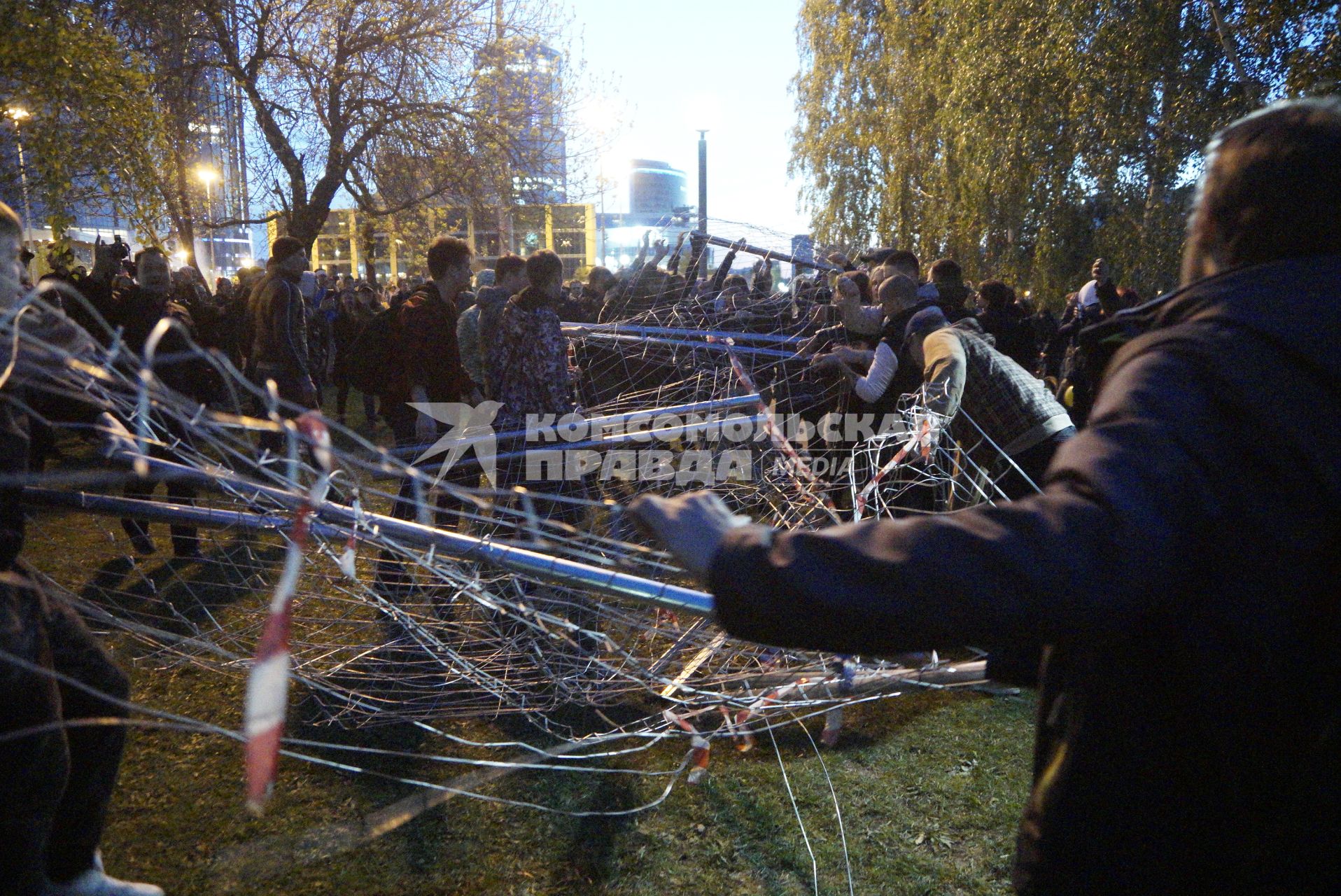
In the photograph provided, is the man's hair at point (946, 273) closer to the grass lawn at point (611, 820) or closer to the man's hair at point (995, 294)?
the man's hair at point (995, 294)

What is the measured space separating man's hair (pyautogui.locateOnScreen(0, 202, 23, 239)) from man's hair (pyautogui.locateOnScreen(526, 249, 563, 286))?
8.58 ft

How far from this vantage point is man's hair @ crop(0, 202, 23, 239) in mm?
2051

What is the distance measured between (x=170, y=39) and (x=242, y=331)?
812 cm

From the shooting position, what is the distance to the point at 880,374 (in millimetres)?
4820

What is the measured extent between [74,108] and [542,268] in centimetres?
516

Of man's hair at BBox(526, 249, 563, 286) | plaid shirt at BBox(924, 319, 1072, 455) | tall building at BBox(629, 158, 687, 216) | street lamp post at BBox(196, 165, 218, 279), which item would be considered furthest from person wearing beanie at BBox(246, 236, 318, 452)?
tall building at BBox(629, 158, 687, 216)

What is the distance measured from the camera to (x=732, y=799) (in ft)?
10.4

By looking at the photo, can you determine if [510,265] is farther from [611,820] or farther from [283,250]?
[611,820]

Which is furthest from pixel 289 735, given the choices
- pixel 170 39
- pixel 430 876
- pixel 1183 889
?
pixel 170 39

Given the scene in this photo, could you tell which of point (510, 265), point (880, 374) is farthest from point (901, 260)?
point (510, 265)

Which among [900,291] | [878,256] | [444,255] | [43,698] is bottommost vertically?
[43,698]

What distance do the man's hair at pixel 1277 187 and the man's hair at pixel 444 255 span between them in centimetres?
455

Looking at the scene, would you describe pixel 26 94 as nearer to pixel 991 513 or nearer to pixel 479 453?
pixel 479 453

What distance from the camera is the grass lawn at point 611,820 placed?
2.72 meters
